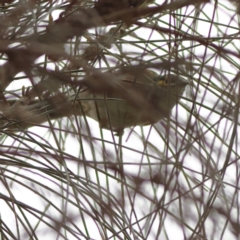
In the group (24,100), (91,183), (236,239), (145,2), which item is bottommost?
(236,239)

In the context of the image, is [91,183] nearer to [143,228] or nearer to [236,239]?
[143,228]

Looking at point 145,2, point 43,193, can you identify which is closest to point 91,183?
point 43,193

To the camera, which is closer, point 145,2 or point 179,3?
point 179,3

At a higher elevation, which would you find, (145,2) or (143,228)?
(145,2)

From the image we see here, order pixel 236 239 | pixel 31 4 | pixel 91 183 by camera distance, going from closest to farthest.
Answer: pixel 31 4 → pixel 236 239 → pixel 91 183

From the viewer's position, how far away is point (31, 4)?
601 millimetres

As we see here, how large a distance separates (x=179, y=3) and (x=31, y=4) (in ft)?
0.49

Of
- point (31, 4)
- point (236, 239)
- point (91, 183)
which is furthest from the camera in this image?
point (91, 183)

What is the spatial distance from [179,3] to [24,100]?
379 millimetres

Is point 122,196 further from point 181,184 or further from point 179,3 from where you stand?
point 179,3

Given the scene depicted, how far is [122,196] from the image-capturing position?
0.75 m

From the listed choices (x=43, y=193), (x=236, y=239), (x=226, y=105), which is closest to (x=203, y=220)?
(x=236, y=239)

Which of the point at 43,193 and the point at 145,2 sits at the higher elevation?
the point at 145,2

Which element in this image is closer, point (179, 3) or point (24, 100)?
point (179, 3)
